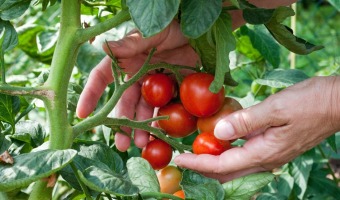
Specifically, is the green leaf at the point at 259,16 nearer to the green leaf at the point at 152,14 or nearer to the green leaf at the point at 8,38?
the green leaf at the point at 152,14

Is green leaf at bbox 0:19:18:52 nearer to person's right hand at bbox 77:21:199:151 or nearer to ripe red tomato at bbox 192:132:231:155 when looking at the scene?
person's right hand at bbox 77:21:199:151

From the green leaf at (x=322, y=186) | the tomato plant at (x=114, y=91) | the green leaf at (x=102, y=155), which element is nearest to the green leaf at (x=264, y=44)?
the tomato plant at (x=114, y=91)

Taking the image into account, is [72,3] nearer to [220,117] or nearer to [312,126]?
[220,117]

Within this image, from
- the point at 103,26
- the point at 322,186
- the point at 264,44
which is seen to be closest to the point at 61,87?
the point at 103,26

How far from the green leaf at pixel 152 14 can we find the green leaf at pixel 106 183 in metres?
0.24

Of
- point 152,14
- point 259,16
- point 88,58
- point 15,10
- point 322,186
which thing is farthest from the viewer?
point 322,186

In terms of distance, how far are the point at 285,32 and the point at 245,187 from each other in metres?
0.29

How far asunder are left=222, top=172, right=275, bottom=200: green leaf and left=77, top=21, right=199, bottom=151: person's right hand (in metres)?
0.40

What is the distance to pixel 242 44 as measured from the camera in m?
1.91

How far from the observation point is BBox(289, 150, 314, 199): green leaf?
5.95 ft

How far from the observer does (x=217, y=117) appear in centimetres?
119

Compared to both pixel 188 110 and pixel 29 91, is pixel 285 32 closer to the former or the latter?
pixel 188 110

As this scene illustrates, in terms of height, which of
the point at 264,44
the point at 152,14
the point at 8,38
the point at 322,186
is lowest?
the point at 322,186

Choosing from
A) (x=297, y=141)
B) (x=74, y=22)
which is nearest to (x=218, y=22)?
(x=74, y=22)
